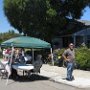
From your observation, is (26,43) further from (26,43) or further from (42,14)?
(42,14)

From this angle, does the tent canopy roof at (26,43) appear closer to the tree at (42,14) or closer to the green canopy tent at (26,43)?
the green canopy tent at (26,43)

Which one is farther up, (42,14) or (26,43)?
(42,14)

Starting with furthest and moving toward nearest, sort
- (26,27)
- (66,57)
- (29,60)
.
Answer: (26,27), (29,60), (66,57)

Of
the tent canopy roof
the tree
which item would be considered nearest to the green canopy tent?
the tent canopy roof

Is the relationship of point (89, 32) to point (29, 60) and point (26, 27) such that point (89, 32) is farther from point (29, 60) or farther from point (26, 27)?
point (29, 60)

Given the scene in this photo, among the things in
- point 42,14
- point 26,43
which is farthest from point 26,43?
point 42,14

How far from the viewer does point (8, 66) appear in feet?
66.3

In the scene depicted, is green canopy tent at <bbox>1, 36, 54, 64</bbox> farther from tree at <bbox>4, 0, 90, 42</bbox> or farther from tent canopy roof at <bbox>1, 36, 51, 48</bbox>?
tree at <bbox>4, 0, 90, 42</bbox>

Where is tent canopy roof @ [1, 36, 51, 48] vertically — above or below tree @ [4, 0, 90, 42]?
below

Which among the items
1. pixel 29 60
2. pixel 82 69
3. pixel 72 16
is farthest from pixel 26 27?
pixel 29 60

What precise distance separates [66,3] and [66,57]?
76.9 feet

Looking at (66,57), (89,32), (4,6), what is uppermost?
(4,6)

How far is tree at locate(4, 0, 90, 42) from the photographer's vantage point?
127 feet

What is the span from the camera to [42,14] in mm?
38875
